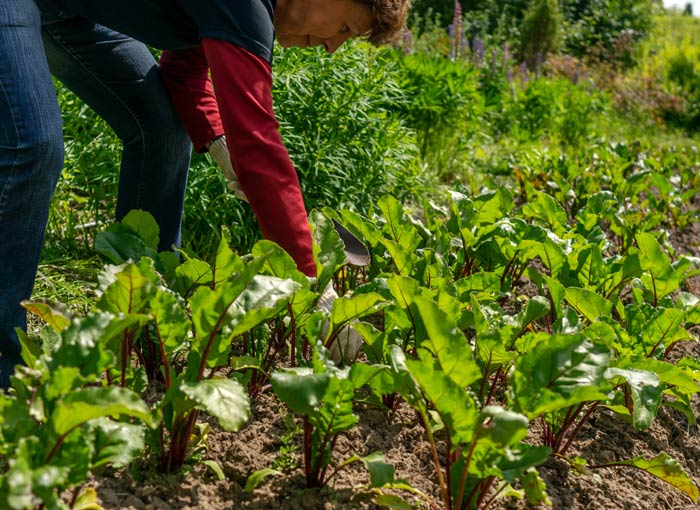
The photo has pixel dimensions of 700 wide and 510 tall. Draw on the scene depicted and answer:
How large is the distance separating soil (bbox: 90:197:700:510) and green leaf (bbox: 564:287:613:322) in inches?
13.4

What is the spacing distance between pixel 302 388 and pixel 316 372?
0.13 metres

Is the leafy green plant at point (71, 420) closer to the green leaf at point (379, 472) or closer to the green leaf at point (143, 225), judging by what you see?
the green leaf at point (379, 472)

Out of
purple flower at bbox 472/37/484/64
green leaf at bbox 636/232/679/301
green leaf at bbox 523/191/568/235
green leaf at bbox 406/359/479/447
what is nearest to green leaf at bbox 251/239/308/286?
green leaf at bbox 406/359/479/447

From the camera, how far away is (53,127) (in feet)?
6.20

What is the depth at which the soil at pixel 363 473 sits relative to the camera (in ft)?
5.57

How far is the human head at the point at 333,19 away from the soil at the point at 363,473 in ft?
3.42

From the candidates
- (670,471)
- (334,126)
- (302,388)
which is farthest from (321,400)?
(334,126)

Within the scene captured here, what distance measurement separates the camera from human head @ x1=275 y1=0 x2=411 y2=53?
6.98 ft

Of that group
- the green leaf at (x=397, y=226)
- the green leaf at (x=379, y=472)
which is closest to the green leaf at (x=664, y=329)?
the green leaf at (x=397, y=226)

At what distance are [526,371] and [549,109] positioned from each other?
6194 millimetres

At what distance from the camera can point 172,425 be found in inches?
67.8

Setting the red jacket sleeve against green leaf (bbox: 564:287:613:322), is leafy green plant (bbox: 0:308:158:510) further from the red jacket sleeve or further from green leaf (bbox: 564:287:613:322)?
green leaf (bbox: 564:287:613:322)

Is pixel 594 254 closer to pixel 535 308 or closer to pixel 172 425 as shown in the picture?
pixel 535 308

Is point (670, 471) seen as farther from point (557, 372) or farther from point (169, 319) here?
point (169, 319)
